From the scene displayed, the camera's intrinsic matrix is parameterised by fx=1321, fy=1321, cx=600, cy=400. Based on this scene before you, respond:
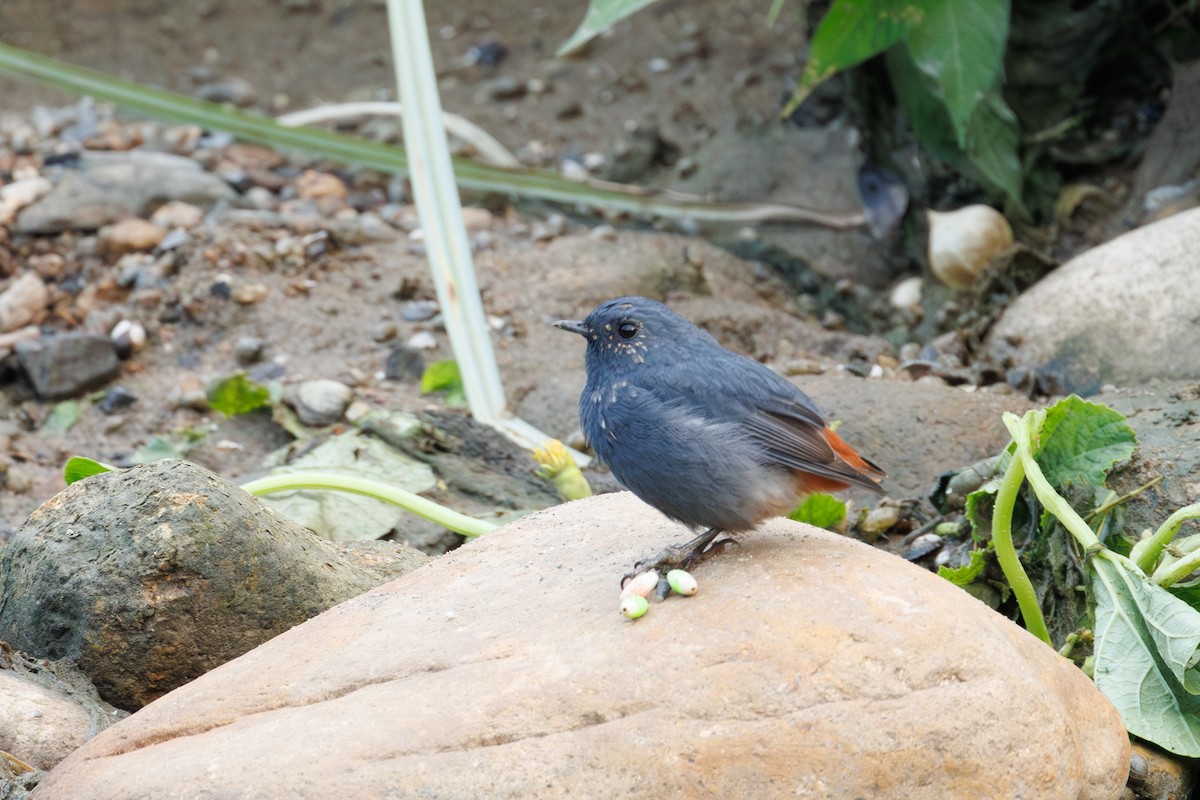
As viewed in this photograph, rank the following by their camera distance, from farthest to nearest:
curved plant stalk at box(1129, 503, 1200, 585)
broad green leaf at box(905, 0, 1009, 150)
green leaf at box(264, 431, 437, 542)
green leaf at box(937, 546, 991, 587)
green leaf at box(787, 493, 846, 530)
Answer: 1. broad green leaf at box(905, 0, 1009, 150)
2. green leaf at box(264, 431, 437, 542)
3. green leaf at box(787, 493, 846, 530)
4. green leaf at box(937, 546, 991, 587)
5. curved plant stalk at box(1129, 503, 1200, 585)

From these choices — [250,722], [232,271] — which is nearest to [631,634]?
[250,722]

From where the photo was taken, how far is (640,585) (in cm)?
301

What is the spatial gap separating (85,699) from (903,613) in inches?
80.5

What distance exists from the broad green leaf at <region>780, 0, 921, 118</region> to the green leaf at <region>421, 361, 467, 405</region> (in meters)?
2.16

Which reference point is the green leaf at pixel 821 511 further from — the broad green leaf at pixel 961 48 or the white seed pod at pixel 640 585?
the broad green leaf at pixel 961 48

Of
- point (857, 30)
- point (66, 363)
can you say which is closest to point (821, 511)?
point (857, 30)

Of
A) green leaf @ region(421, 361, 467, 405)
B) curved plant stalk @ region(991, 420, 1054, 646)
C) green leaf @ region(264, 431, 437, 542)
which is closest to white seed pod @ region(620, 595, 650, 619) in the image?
curved plant stalk @ region(991, 420, 1054, 646)

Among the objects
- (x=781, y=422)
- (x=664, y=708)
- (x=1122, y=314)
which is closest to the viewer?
(x=664, y=708)

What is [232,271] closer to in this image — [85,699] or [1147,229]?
[85,699]

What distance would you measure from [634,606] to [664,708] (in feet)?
→ 0.96

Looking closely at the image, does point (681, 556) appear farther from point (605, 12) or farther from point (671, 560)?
point (605, 12)

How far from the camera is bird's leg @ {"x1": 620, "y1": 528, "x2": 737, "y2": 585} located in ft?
10.3

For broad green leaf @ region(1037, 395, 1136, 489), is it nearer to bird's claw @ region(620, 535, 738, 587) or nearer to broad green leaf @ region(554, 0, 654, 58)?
bird's claw @ region(620, 535, 738, 587)

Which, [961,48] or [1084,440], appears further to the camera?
[961,48]
